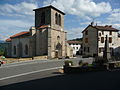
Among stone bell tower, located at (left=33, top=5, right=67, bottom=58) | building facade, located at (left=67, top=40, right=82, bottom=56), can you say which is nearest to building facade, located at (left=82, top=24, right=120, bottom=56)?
stone bell tower, located at (left=33, top=5, right=67, bottom=58)

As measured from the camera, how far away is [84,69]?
35.7 feet

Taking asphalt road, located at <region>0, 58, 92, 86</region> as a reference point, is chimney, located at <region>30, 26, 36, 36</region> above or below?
above

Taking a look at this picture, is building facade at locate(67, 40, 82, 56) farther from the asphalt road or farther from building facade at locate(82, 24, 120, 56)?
the asphalt road

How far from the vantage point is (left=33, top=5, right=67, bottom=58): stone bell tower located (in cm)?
2723

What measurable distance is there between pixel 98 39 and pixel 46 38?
14871 mm

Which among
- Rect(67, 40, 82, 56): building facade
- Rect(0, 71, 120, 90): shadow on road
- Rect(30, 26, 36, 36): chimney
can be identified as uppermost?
Rect(30, 26, 36, 36): chimney

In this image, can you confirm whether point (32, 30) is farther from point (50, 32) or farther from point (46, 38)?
point (50, 32)

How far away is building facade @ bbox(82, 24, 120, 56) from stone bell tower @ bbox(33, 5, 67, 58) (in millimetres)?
8015

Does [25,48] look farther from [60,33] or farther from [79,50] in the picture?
[79,50]

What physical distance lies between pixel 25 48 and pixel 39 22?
8.27 metres

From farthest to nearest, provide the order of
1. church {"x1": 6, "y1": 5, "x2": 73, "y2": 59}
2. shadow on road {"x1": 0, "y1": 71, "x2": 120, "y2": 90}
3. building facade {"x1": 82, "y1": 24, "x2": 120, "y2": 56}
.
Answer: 1. building facade {"x1": 82, "y1": 24, "x2": 120, "y2": 56}
2. church {"x1": 6, "y1": 5, "x2": 73, "y2": 59}
3. shadow on road {"x1": 0, "y1": 71, "x2": 120, "y2": 90}

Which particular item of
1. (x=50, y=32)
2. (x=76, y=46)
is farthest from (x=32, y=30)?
(x=76, y=46)

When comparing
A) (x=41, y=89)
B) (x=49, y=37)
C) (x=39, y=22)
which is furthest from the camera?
(x=39, y=22)

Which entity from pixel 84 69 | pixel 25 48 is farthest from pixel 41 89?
pixel 25 48
